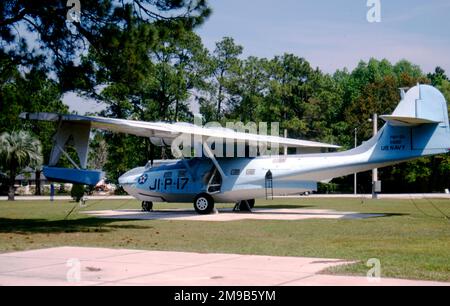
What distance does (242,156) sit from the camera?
29.3m

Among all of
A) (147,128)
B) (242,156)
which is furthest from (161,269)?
(242,156)

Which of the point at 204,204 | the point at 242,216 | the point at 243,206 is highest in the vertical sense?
the point at 204,204

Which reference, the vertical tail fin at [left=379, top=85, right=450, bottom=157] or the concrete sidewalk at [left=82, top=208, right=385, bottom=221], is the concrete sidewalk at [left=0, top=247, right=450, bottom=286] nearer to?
the concrete sidewalk at [left=82, top=208, right=385, bottom=221]

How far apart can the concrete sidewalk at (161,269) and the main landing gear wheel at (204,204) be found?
15136mm

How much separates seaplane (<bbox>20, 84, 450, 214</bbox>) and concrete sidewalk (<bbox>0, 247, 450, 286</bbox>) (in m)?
8.78

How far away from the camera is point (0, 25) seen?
67.3ft

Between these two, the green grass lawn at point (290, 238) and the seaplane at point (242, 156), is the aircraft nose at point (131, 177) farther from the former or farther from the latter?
the green grass lawn at point (290, 238)

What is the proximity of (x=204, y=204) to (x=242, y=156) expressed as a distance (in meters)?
2.98

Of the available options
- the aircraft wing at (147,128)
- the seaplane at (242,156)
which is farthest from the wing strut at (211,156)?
the aircraft wing at (147,128)

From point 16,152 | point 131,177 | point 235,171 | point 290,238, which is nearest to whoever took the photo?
point 290,238

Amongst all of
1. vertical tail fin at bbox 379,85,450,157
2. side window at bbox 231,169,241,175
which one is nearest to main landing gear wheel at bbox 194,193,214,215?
side window at bbox 231,169,241,175

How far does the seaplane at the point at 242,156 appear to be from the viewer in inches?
896

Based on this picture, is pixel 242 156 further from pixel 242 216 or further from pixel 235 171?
pixel 242 216
